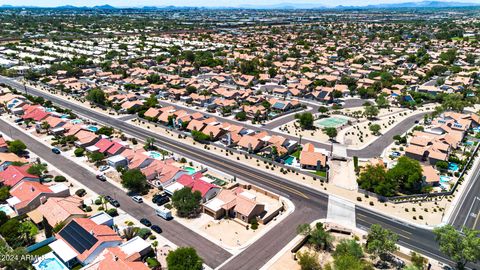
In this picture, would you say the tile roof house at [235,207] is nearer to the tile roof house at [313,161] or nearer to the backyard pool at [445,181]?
the tile roof house at [313,161]

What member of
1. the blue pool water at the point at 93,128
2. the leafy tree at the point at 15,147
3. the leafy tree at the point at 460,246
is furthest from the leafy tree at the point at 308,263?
the blue pool water at the point at 93,128

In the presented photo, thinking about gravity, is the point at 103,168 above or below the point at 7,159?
below

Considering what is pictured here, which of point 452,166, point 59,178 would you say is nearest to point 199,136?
point 59,178

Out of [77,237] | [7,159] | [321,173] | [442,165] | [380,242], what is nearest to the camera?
[380,242]

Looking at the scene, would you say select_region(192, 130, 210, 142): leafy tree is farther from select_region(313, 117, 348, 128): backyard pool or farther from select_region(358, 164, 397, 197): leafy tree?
select_region(358, 164, 397, 197): leafy tree

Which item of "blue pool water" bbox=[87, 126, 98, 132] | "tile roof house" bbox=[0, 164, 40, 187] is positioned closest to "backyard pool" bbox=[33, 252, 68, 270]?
"tile roof house" bbox=[0, 164, 40, 187]

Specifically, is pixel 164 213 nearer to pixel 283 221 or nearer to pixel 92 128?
pixel 283 221
